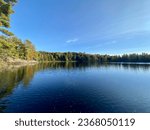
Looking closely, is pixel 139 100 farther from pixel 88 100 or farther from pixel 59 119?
pixel 59 119

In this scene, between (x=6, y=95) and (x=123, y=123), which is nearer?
(x=123, y=123)

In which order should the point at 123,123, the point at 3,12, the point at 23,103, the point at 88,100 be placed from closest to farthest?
the point at 123,123
the point at 23,103
the point at 88,100
the point at 3,12

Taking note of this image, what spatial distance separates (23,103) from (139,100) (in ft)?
55.5

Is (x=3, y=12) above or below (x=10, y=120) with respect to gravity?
above

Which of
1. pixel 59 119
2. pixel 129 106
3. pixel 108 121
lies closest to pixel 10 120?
pixel 59 119

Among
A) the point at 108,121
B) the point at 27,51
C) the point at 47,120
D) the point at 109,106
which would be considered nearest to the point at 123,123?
the point at 108,121

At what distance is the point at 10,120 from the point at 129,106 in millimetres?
14982

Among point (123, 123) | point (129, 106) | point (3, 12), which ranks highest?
point (3, 12)

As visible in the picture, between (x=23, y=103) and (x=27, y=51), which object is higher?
(x=27, y=51)

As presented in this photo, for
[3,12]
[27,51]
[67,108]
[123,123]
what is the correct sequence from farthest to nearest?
1. [27,51]
2. [3,12]
3. [67,108]
4. [123,123]

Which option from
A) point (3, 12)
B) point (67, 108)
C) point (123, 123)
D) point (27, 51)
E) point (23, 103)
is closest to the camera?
point (123, 123)

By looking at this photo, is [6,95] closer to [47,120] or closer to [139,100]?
[47,120]

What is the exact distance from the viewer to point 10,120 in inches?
480

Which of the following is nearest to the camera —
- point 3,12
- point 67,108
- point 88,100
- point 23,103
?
point 67,108
